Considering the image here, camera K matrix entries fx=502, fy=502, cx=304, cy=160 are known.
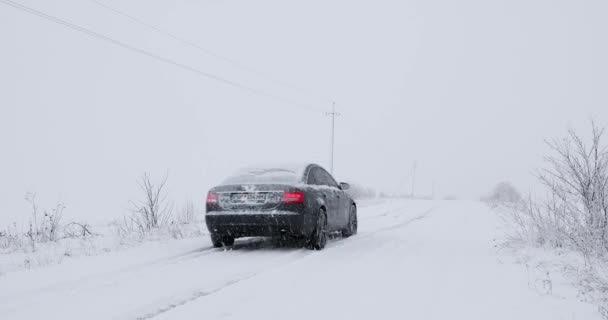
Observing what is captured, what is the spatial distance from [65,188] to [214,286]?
42001mm

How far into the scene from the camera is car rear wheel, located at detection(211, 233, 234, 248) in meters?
8.38

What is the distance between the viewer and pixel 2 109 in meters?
88.8

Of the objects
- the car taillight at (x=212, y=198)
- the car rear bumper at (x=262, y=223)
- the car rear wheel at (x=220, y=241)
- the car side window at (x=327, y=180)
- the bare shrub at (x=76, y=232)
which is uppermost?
the car side window at (x=327, y=180)

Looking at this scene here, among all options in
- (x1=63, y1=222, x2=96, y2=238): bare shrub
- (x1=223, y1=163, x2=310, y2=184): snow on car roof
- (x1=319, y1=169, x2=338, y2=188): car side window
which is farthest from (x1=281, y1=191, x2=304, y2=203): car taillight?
(x1=63, y1=222, x2=96, y2=238): bare shrub

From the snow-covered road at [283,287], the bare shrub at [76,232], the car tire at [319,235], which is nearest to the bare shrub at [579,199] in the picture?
the snow-covered road at [283,287]

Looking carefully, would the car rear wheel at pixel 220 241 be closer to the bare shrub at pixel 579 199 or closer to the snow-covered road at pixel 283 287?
the snow-covered road at pixel 283 287

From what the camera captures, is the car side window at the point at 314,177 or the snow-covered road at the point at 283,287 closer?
the snow-covered road at the point at 283,287

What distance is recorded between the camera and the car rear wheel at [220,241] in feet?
27.5

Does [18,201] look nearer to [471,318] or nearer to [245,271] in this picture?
[245,271]

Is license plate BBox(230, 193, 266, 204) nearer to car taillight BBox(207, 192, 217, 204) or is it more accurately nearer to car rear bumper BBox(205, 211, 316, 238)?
car rear bumper BBox(205, 211, 316, 238)

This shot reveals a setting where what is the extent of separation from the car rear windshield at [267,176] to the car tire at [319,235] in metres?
0.81

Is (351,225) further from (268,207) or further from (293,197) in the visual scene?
(268,207)

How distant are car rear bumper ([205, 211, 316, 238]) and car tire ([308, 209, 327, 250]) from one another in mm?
335

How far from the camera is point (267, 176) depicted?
28.0ft
